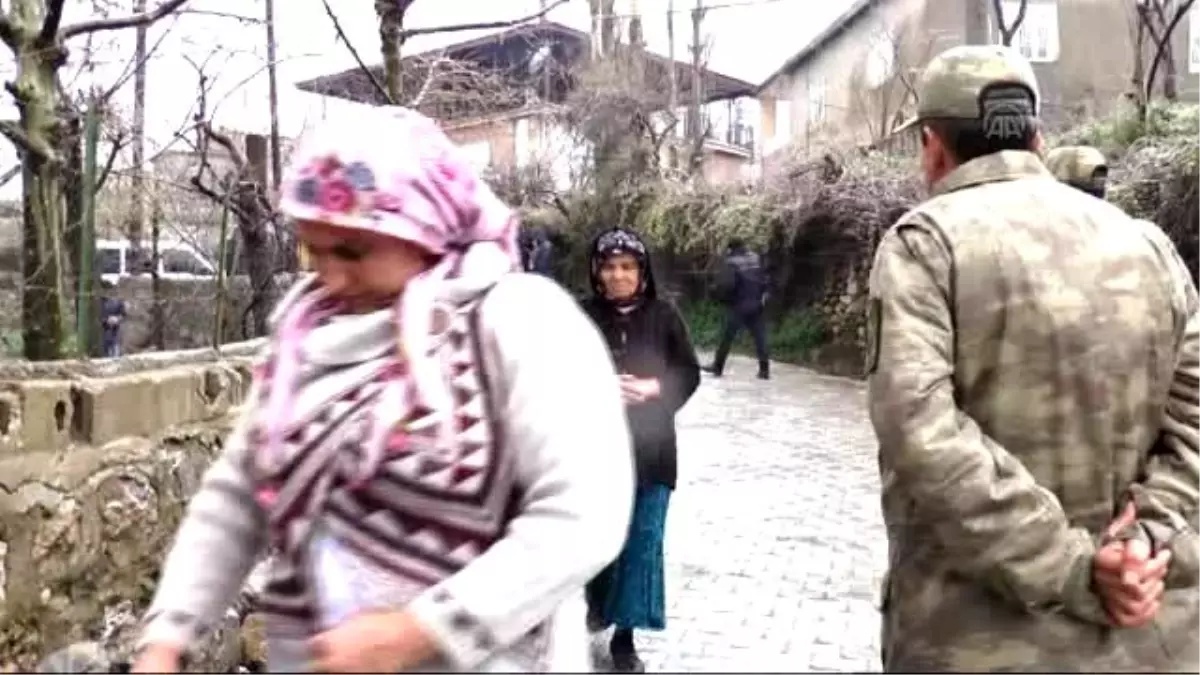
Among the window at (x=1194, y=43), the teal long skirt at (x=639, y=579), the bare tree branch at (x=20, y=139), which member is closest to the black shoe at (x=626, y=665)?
the teal long skirt at (x=639, y=579)

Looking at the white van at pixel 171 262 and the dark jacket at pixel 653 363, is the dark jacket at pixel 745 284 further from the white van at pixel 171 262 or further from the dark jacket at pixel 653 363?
the dark jacket at pixel 653 363

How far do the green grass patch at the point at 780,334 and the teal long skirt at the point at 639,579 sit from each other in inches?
570

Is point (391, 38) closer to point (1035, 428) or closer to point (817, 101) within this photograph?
point (1035, 428)

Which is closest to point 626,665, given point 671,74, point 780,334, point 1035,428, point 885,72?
point 1035,428

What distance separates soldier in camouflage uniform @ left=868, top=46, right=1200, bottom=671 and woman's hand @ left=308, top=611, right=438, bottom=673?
98 cm

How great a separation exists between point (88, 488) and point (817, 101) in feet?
123

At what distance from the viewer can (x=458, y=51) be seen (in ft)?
69.1

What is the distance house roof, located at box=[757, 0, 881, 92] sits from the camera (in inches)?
1499

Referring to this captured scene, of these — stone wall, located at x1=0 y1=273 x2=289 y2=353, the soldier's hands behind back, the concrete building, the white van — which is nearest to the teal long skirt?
the soldier's hands behind back

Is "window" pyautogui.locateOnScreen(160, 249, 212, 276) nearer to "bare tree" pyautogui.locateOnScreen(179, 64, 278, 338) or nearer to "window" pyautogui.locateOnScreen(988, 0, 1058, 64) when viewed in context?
"bare tree" pyautogui.locateOnScreen(179, 64, 278, 338)

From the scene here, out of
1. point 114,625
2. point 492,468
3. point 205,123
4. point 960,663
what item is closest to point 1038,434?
point 960,663

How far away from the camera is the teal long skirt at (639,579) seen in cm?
590

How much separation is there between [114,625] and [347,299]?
3.36 m

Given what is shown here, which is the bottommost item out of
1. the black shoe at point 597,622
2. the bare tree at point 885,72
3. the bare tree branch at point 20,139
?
the black shoe at point 597,622
